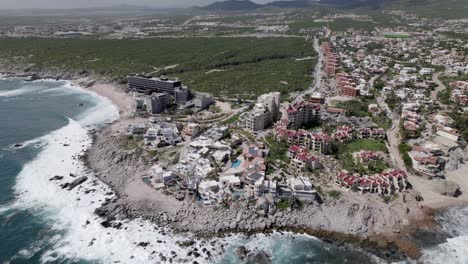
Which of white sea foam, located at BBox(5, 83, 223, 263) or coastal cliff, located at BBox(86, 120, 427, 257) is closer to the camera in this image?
white sea foam, located at BBox(5, 83, 223, 263)

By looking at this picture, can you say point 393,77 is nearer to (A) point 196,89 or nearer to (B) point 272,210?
(A) point 196,89

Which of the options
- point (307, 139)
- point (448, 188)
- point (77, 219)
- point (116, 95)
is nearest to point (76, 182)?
point (77, 219)

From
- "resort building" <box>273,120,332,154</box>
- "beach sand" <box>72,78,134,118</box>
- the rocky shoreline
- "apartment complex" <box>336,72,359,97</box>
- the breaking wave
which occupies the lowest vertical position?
the breaking wave

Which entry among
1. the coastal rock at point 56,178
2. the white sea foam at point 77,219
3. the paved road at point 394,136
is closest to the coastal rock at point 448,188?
the paved road at point 394,136

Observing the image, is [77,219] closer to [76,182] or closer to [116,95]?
[76,182]

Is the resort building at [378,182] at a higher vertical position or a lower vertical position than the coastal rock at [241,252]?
higher

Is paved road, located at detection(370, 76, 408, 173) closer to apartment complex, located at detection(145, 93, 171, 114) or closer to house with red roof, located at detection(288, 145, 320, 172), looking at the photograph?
house with red roof, located at detection(288, 145, 320, 172)

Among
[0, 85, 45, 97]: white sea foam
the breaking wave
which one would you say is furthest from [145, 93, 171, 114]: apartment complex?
the breaking wave

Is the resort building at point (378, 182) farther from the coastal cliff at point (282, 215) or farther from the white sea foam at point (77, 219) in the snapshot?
A: the white sea foam at point (77, 219)
